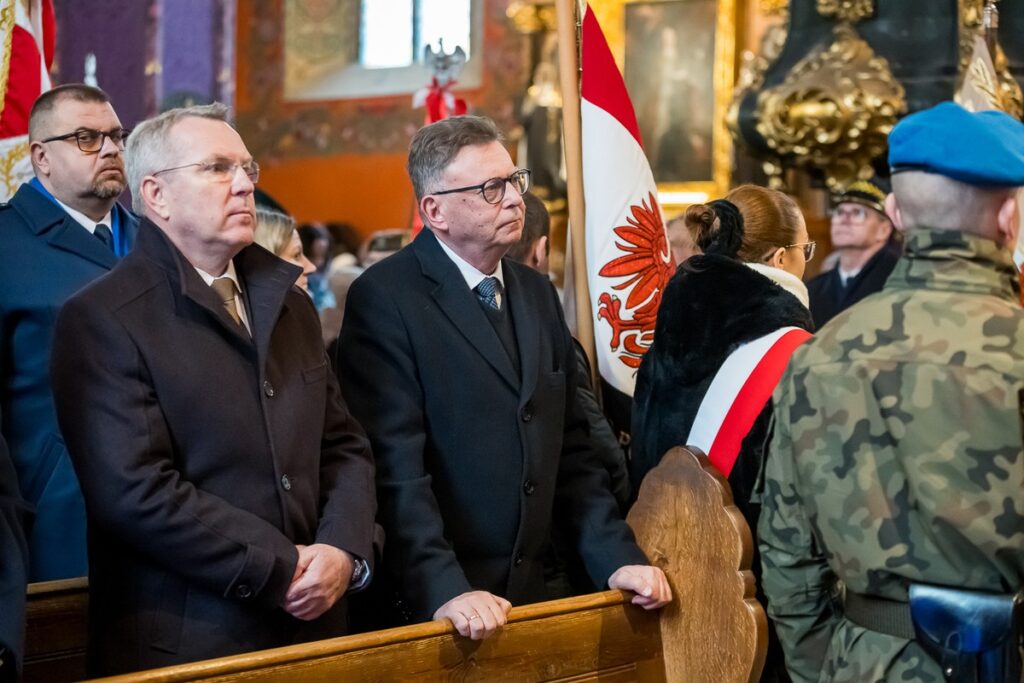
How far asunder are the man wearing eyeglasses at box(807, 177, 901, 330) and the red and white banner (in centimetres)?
203

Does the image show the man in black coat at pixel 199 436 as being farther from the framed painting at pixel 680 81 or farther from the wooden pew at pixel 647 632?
the framed painting at pixel 680 81

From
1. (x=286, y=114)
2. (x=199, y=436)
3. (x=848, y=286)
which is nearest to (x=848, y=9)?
(x=848, y=286)

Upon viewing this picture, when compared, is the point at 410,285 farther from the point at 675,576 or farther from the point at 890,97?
the point at 890,97

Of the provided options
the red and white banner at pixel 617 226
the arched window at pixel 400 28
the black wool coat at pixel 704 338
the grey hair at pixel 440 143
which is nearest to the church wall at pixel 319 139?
the arched window at pixel 400 28

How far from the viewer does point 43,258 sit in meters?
2.91

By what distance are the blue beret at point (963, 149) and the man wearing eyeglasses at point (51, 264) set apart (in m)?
1.66

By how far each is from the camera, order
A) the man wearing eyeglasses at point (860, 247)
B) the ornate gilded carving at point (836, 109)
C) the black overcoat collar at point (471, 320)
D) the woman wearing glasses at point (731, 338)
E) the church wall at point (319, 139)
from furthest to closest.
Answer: the church wall at point (319, 139) < the ornate gilded carving at point (836, 109) < the man wearing eyeglasses at point (860, 247) < the woman wearing glasses at point (731, 338) < the black overcoat collar at point (471, 320)

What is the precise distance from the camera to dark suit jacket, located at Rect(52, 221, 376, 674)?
7.33 feet

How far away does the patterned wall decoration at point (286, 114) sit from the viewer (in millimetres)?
12422

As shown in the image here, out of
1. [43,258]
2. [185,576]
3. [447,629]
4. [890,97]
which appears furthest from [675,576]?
[890,97]

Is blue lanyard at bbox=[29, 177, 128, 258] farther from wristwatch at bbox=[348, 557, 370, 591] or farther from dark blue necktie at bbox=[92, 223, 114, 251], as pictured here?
wristwatch at bbox=[348, 557, 370, 591]

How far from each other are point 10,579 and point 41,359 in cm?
93

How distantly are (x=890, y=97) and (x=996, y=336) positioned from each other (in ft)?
17.2

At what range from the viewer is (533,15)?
1040 centimetres
